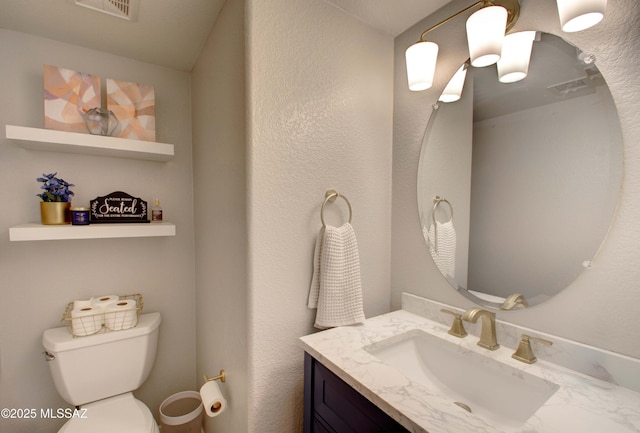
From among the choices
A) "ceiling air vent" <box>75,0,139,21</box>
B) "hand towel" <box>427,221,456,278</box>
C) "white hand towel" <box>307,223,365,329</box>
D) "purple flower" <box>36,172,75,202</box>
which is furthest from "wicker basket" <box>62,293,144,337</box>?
"hand towel" <box>427,221,456,278</box>

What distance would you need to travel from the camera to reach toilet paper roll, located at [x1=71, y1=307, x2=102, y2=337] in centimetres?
132

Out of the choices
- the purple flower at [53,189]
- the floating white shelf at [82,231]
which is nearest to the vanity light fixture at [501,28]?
the floating white shelf at [82,231]

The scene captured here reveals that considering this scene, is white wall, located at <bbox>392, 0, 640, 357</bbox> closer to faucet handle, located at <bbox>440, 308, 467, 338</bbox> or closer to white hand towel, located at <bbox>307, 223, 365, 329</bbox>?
faucet handle, located at <bbox>440, 308, 467, 338</bbox>

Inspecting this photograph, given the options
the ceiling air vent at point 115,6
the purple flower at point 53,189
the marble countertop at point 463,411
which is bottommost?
the marble countertop at point 463,411

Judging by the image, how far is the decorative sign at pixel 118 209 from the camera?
1416 mm

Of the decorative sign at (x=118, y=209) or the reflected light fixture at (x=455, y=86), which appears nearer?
the reflected light fixture at (x=455, y=86)

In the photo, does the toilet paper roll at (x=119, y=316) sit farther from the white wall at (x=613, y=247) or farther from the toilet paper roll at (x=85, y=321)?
the white wall at (x=613, y=247)

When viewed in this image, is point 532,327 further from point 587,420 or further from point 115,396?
point 115,396

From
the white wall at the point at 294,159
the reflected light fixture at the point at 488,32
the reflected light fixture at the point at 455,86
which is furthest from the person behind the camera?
the reflected light fixture at the point at 455,86

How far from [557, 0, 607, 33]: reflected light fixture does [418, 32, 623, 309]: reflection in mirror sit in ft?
0.38

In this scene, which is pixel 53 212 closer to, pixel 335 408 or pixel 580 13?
pixel 335 408

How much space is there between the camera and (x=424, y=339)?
3.47ft

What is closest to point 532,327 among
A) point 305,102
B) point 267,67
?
point 305,102

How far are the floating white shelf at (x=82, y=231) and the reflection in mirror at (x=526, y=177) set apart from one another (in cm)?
139
